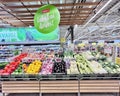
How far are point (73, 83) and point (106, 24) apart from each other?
12.7m

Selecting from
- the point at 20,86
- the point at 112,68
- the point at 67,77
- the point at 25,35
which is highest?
the point at 25,35

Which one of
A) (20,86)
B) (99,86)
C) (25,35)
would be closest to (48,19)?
(20,86)

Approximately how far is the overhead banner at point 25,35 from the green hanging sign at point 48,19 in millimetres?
8755

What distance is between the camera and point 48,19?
207 inches

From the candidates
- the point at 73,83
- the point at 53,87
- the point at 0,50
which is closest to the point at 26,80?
the point at 53,87

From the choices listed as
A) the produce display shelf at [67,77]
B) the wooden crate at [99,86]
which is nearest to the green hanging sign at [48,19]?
the produce display shelf at [67,77]

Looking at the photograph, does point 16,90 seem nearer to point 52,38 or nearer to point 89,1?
point 89,1

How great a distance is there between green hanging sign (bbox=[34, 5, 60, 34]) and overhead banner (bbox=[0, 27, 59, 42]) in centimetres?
875

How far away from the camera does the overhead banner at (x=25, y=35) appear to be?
14289 mm

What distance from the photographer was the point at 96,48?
14.2 metres

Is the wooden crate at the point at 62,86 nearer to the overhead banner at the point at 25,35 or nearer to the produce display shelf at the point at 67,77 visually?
the produce display shelf at the point at 67,77

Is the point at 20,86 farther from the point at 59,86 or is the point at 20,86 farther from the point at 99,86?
the point at 99,86

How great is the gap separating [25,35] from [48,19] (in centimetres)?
957

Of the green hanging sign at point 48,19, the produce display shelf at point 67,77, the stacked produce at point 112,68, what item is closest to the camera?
the produce display shelf at point 67,77
